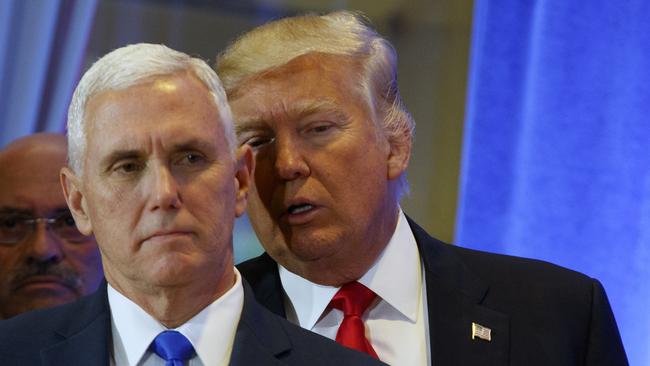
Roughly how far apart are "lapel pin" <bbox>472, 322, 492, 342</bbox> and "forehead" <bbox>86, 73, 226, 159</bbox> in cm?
74

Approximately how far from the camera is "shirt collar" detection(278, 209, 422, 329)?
2.37 meters

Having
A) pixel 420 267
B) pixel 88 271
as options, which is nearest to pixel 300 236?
pixel 420 267

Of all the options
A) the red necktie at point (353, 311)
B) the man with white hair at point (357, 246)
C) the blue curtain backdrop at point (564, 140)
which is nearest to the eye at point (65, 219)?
the man with white hair at point (357, 246)

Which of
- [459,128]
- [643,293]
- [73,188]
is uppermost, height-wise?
[73,188]

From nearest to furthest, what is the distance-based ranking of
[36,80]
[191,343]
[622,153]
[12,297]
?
[191,343] < [12,297] < [36,80] < [622,153]

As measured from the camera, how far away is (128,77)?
73.0 inches

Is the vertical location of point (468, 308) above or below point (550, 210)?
above

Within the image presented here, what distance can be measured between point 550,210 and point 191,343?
180 cm

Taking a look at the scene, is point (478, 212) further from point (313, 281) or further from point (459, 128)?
point (313, 281)

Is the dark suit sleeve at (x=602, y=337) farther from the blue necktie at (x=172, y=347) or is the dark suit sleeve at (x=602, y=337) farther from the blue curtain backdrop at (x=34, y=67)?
the blue curtain backdrop at (x=34, y=67)

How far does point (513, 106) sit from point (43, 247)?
1.45 m

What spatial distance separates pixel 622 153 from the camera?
3.34 metres

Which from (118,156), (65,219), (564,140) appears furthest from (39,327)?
(564,140)

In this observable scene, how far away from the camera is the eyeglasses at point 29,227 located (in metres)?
2.78
